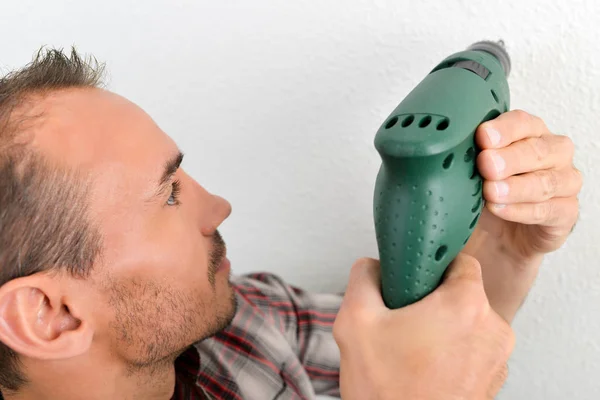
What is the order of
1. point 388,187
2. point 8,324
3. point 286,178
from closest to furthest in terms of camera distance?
1. point 388,187
2. point 8,324
3. point 286,178

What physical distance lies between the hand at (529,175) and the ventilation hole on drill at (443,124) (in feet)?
0.16

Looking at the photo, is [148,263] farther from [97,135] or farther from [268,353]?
[268,353]

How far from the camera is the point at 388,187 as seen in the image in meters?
0.51

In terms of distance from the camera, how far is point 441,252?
0.52 metres

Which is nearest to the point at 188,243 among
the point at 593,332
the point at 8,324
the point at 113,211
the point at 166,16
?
the point at 113,211

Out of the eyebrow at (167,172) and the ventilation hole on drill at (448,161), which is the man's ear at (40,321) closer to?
the eyebrow at (167,172)

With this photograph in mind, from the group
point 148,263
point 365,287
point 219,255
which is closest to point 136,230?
point 148,263

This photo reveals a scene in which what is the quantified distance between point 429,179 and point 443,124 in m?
0.05

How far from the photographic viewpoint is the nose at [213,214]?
0.75 meters

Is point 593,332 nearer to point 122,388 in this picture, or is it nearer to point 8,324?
point 122,388

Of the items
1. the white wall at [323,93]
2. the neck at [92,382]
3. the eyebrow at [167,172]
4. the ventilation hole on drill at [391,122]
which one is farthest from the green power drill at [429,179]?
the neck at [92,382]

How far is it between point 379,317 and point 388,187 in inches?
4.7

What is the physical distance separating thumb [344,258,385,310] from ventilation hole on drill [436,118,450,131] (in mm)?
162

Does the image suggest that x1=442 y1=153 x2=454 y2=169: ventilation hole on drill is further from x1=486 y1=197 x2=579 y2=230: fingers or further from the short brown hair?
the short brown hair
